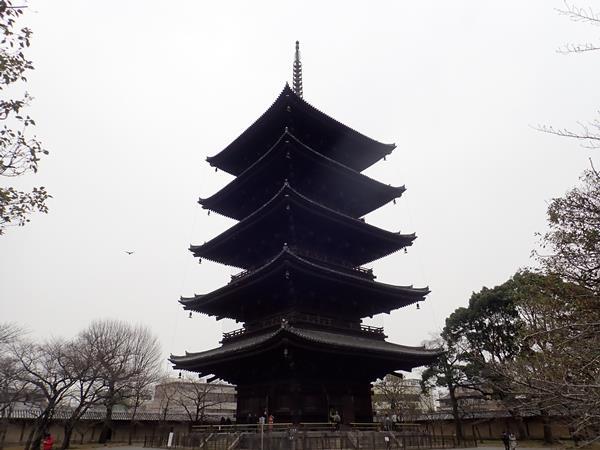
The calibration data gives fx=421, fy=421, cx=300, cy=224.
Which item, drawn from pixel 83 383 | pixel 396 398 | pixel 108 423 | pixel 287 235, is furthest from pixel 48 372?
pixel 396 398

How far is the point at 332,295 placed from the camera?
23.9 metres

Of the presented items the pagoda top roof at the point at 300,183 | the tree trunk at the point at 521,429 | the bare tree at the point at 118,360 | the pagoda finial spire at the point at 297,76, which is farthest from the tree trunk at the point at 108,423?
the tree trunk at the point at 521,429

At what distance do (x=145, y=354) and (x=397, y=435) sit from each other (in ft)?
133

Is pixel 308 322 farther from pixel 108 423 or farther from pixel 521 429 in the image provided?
pixel 108 423

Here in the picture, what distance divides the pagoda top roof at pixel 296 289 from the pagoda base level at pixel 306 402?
4332 mm

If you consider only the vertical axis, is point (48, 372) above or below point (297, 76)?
below

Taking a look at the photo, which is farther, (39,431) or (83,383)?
(83,383)

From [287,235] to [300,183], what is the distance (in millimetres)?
3890

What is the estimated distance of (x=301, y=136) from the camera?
94.4 feet

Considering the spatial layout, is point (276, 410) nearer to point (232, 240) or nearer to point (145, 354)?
point (232, 240)

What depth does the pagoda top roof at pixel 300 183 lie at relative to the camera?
25172mm

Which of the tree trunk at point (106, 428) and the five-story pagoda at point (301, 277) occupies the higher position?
the five-story pagoda at point (301, 277)

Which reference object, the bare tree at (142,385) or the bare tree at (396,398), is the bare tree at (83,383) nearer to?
the bare tree at (142,385)

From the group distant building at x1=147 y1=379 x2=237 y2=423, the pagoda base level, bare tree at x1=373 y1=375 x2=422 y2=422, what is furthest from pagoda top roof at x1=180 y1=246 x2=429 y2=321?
distant building at x1=147 y1=379 x2=237 y2=423
